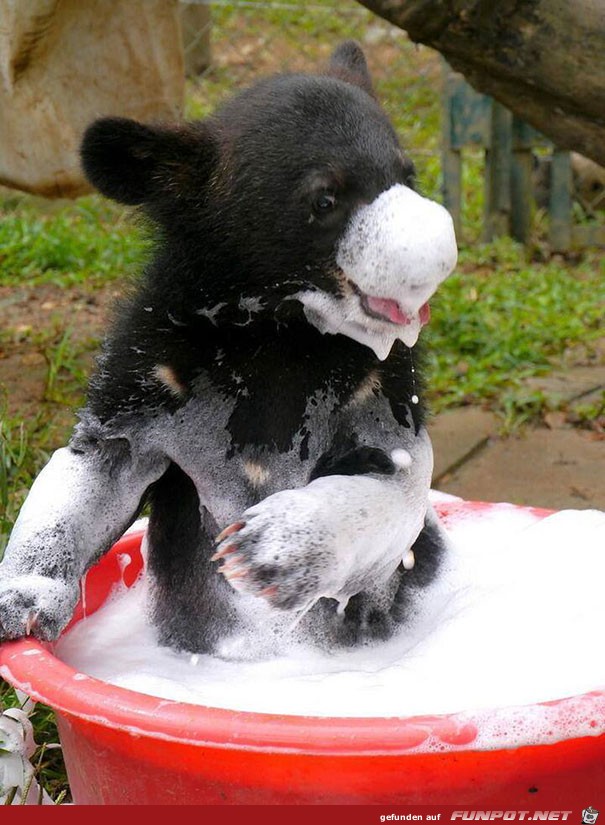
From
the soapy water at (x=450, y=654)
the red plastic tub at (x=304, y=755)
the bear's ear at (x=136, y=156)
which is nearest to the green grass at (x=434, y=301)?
the bear's ear at (x=136, y=156)

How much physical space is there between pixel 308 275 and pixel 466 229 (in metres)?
5.49

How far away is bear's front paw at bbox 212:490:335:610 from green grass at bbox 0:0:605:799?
20.3 inches

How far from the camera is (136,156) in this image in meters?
1.72

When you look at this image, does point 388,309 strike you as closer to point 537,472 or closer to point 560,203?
point 537,472

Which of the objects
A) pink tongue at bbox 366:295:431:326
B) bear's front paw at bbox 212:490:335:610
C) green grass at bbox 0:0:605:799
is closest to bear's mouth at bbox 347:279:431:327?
pink tongue at bbox 366:295:431:326

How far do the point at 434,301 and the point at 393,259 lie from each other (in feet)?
12.1

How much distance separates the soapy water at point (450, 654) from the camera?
5.61ft

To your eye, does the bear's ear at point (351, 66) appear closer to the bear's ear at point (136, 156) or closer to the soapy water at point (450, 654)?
the bear's ear at point (136, 156)

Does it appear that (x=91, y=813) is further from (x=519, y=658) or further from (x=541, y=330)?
(x=541, y=330)

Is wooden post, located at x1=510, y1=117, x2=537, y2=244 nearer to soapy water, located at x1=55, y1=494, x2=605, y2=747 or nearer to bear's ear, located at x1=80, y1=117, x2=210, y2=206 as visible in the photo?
soapy water, located at x1=55, y1=494, x2=605, y2=747

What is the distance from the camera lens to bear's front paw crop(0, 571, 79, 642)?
1698mm

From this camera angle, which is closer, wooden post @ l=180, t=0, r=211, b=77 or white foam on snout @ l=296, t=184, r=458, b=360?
white foam on snout @ l=296, t=184, r=458, b=360

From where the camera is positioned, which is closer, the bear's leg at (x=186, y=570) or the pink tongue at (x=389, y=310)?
the pink tongue at (x=389, y=310)

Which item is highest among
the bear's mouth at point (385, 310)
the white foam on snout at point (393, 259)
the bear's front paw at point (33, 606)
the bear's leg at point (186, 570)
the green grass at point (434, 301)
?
the white foam on snout at point (393, 259)
